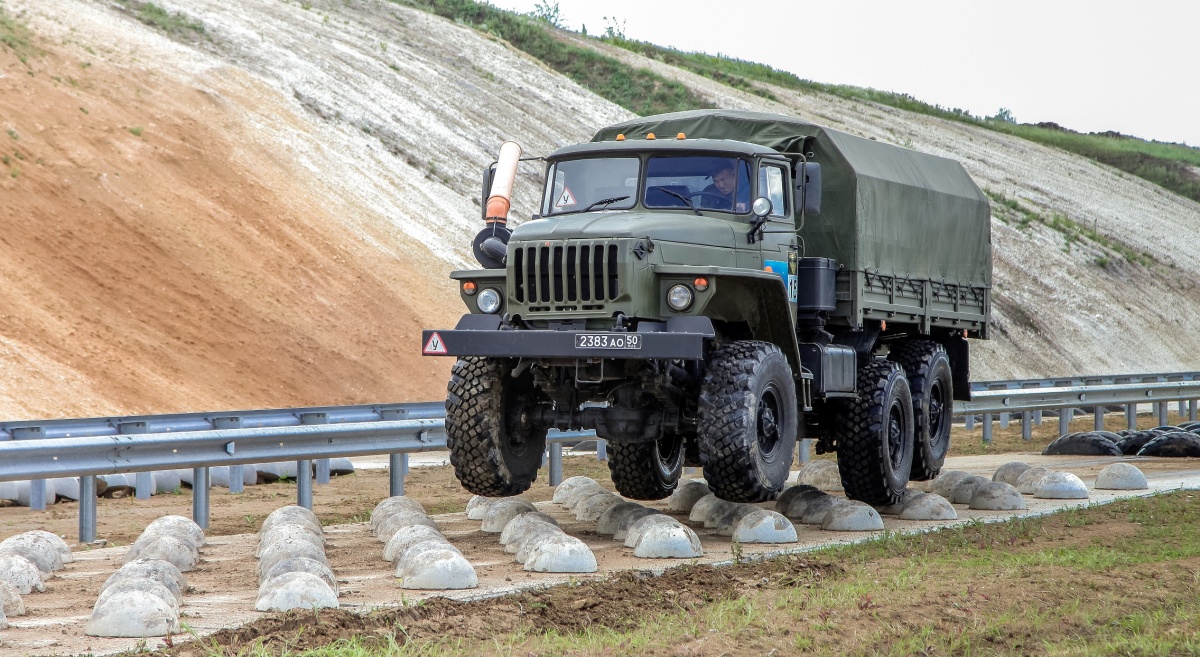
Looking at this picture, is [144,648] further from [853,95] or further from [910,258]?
[853,95]

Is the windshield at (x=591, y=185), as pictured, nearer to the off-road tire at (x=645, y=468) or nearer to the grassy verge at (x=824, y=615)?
the off-road tire at (x=645, y=468)

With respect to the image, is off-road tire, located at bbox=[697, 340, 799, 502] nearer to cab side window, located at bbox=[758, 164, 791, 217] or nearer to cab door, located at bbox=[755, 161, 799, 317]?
cab door, located at bbox=[755, 161, 799, 317]

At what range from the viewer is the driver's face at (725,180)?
1145cm

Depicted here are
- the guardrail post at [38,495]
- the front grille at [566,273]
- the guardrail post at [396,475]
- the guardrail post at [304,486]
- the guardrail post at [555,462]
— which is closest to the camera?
the front grille at [566,273]

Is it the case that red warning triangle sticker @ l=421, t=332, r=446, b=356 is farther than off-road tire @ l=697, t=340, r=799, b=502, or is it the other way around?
red warning triangle sticker @ l=421, t=332, r=446, b=356

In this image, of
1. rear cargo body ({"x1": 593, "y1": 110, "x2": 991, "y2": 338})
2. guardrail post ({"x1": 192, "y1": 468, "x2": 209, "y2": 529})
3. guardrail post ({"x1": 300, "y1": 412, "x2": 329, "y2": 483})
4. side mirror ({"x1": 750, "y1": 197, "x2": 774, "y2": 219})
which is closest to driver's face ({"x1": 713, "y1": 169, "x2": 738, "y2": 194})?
side mirror ({"x1": 750, "y1": 197, "x2": 774, "y2": 219})

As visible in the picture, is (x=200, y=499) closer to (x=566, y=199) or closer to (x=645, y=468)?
(x=566, y=199)

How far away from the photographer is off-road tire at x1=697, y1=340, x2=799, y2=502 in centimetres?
1026

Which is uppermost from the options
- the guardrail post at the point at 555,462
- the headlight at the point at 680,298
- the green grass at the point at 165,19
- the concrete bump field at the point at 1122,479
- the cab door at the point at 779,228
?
the green grass at the point at 165,19

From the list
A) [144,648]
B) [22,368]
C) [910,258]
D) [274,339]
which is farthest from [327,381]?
[144,648]

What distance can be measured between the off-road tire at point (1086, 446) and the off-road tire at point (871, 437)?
25.0 ft

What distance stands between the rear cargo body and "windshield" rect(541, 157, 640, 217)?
3.96ft

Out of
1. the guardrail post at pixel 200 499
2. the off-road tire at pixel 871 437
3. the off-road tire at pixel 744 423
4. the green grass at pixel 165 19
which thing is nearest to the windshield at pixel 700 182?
the off-road tire at pixel 744 423

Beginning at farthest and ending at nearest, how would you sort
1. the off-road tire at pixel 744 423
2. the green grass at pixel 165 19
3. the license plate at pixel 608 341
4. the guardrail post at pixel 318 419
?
the green grass at pixel 165 19 < the guardrail post at pixel 318 419 < the off-road tire at pixel 744 423 < the license plate at pixel 608 341
